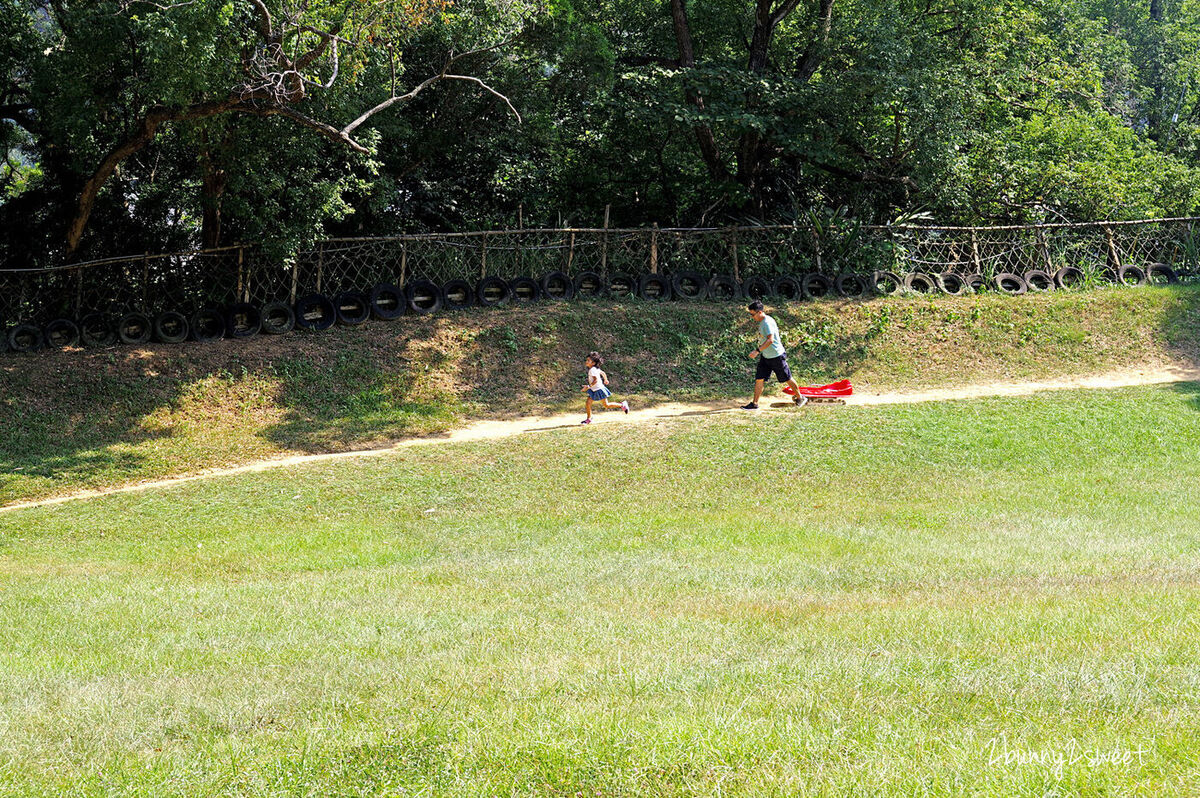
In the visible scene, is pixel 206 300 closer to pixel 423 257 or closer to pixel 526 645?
pixel 423 257

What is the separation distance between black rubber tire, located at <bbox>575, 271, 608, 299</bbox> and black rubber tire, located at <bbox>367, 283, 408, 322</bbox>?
365 cm

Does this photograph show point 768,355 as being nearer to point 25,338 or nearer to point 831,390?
point 831,390

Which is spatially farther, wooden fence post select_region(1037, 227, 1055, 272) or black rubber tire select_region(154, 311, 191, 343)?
wooden fence post select_region(1037, 227, 1055, 272)

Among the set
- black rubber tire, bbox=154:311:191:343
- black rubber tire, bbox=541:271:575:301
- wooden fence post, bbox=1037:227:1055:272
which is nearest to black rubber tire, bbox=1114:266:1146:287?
wooden fence post, bbox=1037:227:1055:272

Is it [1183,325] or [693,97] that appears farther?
[693,97]

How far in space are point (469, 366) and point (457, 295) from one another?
247 centimetres

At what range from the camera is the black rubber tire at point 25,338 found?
17.7 m

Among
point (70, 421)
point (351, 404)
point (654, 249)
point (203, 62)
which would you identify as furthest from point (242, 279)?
point (654, 249)

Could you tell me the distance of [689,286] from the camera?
21953mm

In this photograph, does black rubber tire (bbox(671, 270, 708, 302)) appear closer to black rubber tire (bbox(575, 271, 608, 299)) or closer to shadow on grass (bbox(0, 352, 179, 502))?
black rubber tire (bbox(575, 271, 608, 299))

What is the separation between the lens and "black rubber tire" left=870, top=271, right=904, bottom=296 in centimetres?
2214

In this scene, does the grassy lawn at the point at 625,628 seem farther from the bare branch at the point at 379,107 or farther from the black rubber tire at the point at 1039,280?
the black rubber tire at the point at 1039,280

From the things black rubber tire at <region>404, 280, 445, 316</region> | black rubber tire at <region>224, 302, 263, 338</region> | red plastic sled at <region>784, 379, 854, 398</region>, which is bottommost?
red plastic sled at <region>784, 379, 854, 398</region>

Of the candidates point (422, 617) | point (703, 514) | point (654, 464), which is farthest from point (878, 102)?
point (422, 617)
